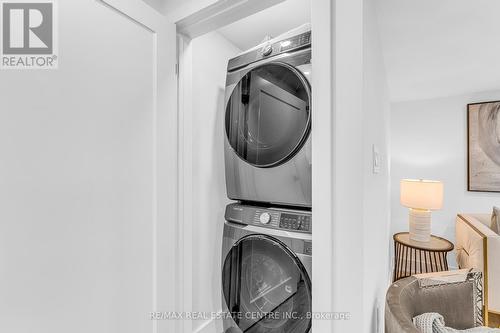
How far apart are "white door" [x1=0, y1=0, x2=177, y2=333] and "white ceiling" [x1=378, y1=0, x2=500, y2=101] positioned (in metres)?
1.45

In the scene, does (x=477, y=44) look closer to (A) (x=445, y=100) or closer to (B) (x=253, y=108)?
(A) (x=445, y=100)

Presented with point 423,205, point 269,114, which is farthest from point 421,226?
point 269,114

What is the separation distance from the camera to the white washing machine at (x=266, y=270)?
1.19m

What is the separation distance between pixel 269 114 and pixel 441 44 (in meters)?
1.68

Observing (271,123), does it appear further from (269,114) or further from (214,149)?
(214,149)

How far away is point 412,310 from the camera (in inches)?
46.6

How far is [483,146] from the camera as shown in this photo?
3.15 meters

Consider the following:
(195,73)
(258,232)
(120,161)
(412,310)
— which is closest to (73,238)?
(120,161)

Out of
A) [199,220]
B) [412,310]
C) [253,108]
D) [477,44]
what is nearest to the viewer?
[412,310]

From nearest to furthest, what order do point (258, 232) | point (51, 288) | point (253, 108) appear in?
point (51, 288) < point (258, 232) < point (253, 108)

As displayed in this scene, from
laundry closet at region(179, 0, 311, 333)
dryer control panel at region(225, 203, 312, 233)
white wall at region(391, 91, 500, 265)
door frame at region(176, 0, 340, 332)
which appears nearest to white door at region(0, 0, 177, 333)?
laundry closet at region(179, 0, 311, 333)

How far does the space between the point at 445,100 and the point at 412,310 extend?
133 inches

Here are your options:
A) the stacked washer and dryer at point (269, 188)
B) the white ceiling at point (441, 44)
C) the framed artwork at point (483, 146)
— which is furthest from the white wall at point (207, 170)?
the framed artwork at point (483, 146)

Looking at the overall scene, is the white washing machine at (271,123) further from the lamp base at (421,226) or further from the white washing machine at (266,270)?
the lamp base at (421,226)
